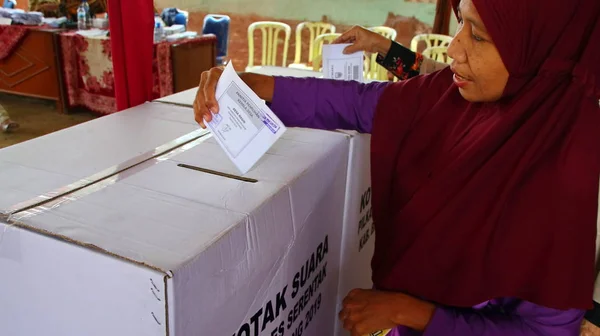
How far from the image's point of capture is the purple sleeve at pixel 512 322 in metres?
0.63

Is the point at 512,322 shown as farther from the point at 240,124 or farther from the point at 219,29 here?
the point at 219,29

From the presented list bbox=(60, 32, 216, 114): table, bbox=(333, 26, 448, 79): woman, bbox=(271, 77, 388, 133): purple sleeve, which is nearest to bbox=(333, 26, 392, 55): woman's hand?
bbox=(333, 26, 448, 79): woman

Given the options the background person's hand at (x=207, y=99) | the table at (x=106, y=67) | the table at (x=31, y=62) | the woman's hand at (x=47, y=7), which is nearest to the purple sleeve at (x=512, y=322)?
the background person's hand at (x=207, y=99)

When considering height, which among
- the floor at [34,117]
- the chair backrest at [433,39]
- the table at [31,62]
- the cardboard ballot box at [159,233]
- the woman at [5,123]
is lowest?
the floor at [34,117]

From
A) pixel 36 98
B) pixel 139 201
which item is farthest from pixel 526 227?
pixel 36 98

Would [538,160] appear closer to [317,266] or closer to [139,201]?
[317,266]

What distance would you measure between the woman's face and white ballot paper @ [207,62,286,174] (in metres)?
0.28

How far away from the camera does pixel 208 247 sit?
1.62ft

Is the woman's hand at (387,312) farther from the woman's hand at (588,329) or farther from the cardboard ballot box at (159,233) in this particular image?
the woman's hand at (588,329)

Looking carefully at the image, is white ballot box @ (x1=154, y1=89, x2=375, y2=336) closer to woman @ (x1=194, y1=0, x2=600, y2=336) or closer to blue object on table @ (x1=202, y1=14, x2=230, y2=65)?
woman @ (x1=194, y1=0, x2=600, y2=336)

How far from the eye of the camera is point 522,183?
0.64 metres

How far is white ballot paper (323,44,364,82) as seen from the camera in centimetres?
108

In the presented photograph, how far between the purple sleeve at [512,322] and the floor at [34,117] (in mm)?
3107

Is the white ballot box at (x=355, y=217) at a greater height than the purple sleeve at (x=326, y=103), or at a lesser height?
lesser
